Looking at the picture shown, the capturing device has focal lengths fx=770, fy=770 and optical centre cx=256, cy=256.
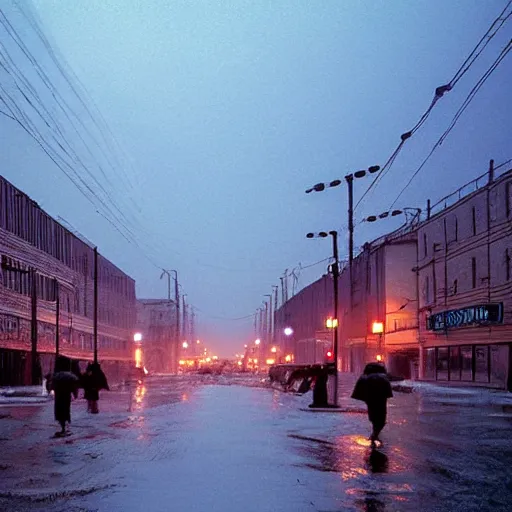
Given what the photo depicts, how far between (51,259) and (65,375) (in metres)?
41.2

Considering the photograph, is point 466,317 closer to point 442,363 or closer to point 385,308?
point 442,363

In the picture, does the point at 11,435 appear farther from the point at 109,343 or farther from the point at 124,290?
the point at 124,290

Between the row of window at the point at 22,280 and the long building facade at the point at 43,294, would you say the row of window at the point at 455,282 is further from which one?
the row of window at the point at 22,280

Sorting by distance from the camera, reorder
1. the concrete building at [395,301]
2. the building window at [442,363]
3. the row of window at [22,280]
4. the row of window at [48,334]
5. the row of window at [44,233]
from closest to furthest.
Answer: the row of window at [22,280] < the row of window at [48,334] < the building window at [442,363] < the row of window at [44,233] < the concrete building at [395,301]

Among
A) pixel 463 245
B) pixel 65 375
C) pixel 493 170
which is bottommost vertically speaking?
pixel 65 375

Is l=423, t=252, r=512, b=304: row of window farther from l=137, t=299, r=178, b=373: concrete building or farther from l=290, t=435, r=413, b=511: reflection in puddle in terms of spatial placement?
l=137, t=299, r=178, b=373: concrete building

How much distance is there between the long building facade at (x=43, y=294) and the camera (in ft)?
150

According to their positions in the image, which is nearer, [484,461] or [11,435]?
[484,461]

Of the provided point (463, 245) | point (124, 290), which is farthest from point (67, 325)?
point (463, 245)

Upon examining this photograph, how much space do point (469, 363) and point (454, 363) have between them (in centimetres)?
244

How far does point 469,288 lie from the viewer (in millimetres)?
42062

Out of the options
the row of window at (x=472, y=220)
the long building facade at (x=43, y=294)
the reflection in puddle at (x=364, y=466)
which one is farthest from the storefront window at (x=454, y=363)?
the reflection in puddle at (x=364, y=466)

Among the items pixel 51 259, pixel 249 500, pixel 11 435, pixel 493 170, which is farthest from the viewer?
pixel 51 259

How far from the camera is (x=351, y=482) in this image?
10.3 m
